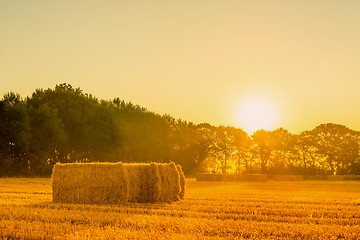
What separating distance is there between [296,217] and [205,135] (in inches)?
2315

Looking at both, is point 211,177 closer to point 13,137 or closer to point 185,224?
point 13,137

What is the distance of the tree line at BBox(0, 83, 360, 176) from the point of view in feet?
129

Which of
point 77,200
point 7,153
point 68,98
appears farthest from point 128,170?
point 68,98

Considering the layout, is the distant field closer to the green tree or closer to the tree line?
the green tree

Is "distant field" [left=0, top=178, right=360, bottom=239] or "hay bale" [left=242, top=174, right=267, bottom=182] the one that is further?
"hay bale" [left=242, top=174, right=267, bottom=182]

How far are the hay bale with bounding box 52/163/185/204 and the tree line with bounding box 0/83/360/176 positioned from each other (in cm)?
2516

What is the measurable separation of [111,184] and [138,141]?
39735mm

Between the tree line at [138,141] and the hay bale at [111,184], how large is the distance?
25.2 meters

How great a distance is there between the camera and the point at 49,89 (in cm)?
4562

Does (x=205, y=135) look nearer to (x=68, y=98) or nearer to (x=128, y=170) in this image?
(x=68, y=98)

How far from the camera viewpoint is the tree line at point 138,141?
1547 inches

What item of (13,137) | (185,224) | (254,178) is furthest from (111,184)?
(254,178)

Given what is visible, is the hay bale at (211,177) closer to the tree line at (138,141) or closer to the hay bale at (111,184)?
the tree line at (138,141)

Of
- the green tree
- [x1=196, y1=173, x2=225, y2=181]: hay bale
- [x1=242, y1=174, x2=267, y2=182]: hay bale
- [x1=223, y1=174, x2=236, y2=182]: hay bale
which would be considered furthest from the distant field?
[x1=242, y1=174, x2=267, y2=182]: hay bale
